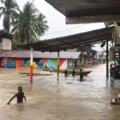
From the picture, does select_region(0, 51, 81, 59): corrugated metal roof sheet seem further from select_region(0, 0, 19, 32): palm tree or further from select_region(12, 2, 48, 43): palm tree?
select_region(0, 0, 19, 32): palm tree

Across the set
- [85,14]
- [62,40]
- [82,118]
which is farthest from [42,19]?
[82,118]

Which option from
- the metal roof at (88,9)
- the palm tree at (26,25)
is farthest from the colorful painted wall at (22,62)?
the metal roof at (88,9)

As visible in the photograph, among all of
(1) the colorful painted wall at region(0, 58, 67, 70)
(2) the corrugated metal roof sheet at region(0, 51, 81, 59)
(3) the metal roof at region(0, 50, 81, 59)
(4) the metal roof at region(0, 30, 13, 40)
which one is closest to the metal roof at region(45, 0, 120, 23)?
(3) the metal roof at region(0, 50, 81, 59)

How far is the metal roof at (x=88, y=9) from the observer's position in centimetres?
1230

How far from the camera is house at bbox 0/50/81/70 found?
5969 centimetres

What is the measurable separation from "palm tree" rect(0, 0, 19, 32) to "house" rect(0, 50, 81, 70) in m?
6.74

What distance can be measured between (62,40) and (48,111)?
1362cm

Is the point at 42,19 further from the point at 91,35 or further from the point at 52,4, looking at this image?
the point at 52,4

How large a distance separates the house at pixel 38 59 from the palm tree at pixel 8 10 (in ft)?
22.1

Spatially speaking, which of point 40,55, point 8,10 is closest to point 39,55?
point 40,55

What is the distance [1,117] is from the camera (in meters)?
11.0

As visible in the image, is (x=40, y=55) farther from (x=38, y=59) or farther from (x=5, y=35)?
(x=5, y=35)

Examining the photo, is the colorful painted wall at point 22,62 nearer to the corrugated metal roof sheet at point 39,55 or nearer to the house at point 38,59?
the house at point 38,59

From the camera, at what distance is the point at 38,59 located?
202 feet
